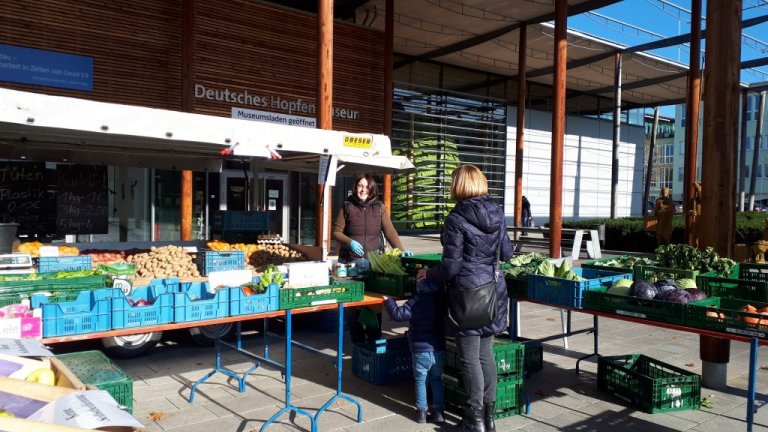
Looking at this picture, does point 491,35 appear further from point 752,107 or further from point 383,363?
point 752,107

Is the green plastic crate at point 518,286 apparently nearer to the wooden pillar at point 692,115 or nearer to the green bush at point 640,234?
the wooden pillar at point 692,115

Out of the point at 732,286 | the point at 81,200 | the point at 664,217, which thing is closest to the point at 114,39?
the point at 81,200

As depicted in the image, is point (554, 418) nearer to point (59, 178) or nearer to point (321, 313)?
point (321, 313)

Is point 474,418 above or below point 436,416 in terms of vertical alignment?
above

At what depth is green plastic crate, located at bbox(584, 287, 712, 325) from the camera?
163 inches

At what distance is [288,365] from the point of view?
4551mm

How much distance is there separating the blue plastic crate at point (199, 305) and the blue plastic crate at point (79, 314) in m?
0.41

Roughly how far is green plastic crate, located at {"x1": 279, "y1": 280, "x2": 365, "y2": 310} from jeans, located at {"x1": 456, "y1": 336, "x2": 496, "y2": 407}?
1087 mm

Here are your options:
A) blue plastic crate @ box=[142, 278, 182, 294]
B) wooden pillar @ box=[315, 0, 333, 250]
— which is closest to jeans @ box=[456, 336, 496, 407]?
blue plastic crate @ box=[142, 278, 182, 294]

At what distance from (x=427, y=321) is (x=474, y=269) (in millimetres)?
676

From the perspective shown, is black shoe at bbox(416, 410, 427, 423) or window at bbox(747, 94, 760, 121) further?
window at bbox(747, 94, 760, 121)

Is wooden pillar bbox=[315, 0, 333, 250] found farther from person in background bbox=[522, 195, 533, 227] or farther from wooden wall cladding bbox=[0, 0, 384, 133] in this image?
person in background bbox=[522, 195, 533, 227]

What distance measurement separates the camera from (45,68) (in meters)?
10.2

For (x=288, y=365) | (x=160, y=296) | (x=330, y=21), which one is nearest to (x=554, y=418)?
(x=288, y=365)
